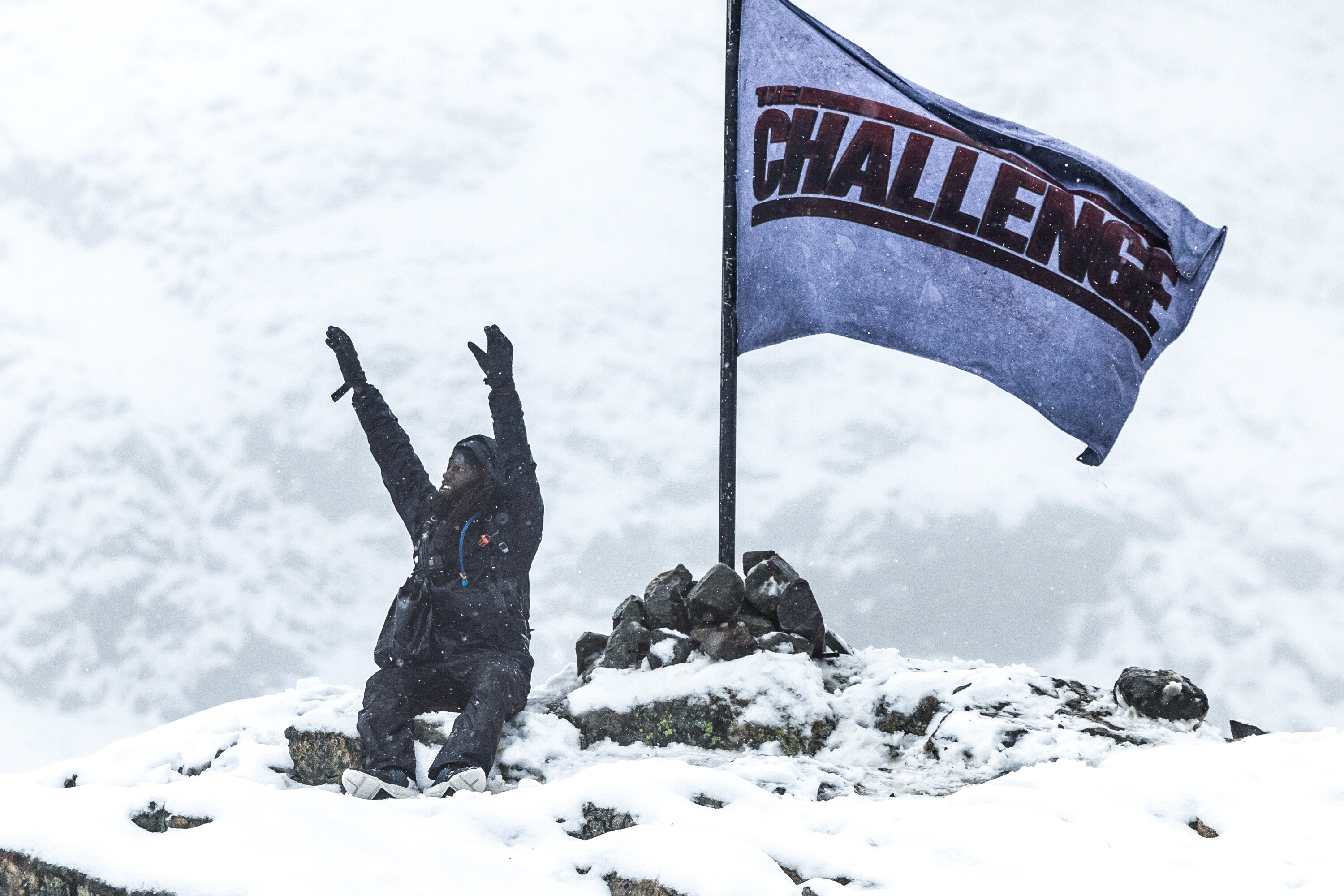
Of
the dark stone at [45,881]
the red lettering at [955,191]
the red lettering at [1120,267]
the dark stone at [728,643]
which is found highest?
the red lettering at [955,191]

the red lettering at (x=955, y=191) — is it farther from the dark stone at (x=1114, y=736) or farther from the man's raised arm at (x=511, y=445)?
the dark stone at (x=1114, y=736)

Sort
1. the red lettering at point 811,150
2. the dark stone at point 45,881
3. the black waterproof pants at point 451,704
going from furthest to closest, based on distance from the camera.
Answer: the red lettering at point 811,150
the black waterproof pants at point 451,704
the dark stone at point 45,881

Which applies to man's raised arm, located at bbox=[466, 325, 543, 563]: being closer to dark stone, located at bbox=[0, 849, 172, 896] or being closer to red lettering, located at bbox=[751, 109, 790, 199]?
red lettering, located at bbox=[751, 109, 790, 199]

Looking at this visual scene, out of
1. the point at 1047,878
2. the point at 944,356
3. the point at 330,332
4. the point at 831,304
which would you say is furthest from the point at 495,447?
the point at 1047,878

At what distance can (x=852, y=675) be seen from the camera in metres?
6.99

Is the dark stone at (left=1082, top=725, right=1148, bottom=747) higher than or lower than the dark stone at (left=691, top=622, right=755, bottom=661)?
lower

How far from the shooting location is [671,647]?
6855 mm

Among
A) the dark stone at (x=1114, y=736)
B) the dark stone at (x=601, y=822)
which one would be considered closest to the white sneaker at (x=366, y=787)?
the dark stone at (x=601, y=822)

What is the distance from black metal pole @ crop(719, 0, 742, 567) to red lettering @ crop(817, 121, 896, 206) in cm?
91

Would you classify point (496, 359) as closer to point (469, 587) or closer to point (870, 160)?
point (469, 587)

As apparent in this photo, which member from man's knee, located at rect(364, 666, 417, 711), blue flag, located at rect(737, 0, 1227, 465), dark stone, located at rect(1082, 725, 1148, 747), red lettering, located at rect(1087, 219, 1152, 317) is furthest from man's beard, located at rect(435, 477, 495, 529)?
red lettering, located at rect(1087, 219, 1152, 317)

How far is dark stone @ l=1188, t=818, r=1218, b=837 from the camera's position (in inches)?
162

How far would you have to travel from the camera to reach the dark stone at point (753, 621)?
7.00 metres

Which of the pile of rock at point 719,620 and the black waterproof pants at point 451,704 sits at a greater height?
the pile of rock at point 719,620
